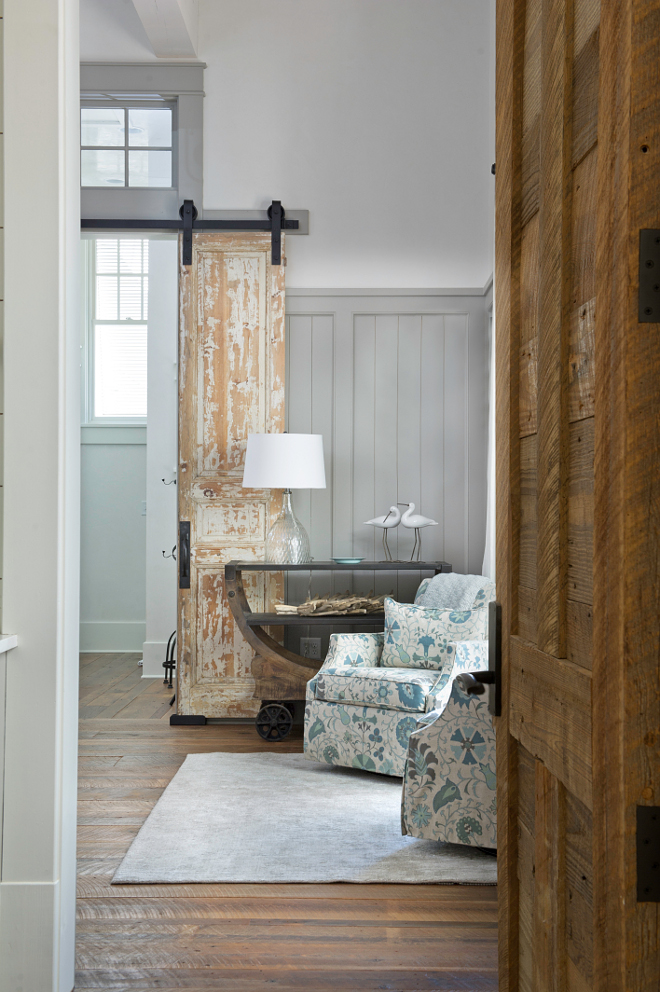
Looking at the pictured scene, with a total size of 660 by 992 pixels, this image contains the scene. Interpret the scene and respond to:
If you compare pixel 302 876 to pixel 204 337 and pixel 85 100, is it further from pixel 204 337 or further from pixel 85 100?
pixel 85 100

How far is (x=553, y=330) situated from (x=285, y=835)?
2.36m

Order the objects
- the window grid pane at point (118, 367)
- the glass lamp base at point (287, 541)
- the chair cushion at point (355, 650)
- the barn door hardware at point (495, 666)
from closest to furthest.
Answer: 1. the barn door hardware at point (495, 666)
2. the chair cushion at point (355, 650)
3. the glass lamp base at point (287, 541)
4. the window grid pane at point (118, 367)

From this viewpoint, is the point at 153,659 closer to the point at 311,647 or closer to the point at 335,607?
the point at 311,647

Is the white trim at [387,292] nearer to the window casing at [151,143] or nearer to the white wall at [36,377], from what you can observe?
the window casing at [151,143]

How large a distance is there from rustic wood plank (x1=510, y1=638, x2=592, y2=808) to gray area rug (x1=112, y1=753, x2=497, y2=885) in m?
1.63

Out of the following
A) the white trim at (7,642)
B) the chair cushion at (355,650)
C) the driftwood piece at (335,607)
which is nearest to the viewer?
the white trim at (7,642)

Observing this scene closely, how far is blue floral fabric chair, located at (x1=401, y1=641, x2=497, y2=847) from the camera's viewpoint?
8.22 feet

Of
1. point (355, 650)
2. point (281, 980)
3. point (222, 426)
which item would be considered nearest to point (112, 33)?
point (222, 426)

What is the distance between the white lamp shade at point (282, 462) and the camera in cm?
387

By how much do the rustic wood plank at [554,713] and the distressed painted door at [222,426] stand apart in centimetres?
328

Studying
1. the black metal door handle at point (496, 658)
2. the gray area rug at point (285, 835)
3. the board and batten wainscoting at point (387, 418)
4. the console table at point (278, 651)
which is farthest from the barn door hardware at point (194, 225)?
the black metal door handle at point (496, 658)

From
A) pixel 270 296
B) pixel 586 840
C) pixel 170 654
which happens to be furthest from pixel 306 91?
pixel 586 840

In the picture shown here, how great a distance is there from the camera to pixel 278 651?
4.08 meters

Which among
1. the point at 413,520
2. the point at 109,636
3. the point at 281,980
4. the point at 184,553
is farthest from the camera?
the point at 109,636
